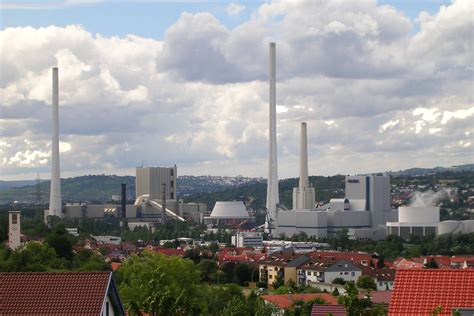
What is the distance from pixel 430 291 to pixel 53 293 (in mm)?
5851

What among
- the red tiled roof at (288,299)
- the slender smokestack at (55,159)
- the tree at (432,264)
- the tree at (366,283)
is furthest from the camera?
the slender smokestack at (55,159)

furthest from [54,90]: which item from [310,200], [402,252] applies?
[402,252]

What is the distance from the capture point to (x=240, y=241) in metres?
158

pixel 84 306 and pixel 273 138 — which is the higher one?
pixel 273 138

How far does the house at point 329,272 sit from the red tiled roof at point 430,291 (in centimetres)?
7282

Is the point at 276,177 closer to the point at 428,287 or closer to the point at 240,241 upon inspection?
the point at 240,241

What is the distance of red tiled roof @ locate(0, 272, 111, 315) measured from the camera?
55.1 feet

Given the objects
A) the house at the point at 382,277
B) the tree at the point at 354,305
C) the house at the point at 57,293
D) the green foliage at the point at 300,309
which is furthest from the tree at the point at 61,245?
the tree at the point at 354,305

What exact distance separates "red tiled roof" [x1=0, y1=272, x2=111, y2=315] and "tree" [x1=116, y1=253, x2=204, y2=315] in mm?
8799

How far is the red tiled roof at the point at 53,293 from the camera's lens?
16.8m

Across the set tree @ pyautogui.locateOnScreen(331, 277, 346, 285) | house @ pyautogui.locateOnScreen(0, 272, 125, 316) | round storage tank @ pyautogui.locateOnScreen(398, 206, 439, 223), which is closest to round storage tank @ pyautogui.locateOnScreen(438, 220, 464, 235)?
round storage tank @ pyautogui.locateOnScreen(398, 206, 439, 223)

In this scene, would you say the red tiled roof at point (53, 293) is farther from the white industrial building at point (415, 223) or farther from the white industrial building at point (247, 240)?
the white industrial building at point (415, 223)

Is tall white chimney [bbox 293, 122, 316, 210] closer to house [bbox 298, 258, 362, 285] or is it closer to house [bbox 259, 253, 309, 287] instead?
house [bbox 259, 253, 309, 287]

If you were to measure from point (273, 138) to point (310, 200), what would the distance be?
15792 mm
